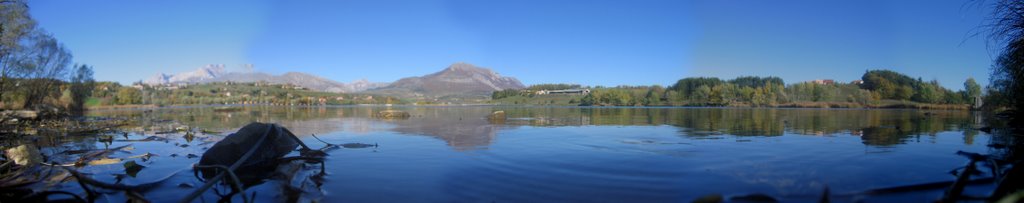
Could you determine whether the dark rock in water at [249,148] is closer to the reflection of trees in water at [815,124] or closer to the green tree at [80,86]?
the reflection of trees in water at [815,124]

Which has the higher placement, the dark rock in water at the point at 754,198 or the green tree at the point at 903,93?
the green tree at the point at 903,93

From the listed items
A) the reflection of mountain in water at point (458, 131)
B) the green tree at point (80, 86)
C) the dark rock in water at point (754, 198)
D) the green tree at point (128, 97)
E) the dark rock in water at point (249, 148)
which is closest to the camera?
the dark rock in water at point (754, 198)

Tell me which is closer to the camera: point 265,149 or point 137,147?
point 265,149

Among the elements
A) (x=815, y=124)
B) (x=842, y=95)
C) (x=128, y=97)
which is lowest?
(x=815, y=124)

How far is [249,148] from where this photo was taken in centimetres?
1170

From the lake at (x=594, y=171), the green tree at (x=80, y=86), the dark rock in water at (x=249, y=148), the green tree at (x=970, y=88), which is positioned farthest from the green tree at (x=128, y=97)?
the green tree at (x=970, y=88)

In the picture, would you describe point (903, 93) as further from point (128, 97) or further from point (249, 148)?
point (128, 97)

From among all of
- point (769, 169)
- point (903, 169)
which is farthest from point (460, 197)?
point (903, 169)

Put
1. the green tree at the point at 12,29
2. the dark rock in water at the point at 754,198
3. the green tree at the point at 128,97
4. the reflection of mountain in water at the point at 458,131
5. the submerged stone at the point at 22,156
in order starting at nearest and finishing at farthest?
the dark rock in water at the point at 754,198 < the submerged stone at the point at 22,156 < the reflection of mountain in water at the point at 458,131 < the green tree at the point at 12,29 < the green tree at the point at 128,97

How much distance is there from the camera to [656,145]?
17.2 metres

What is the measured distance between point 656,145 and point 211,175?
13.1 meters

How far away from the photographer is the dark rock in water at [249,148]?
10555mm

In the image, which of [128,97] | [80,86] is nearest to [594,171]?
[80,86]

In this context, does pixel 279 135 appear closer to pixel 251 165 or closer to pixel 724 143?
pixel 251 165
